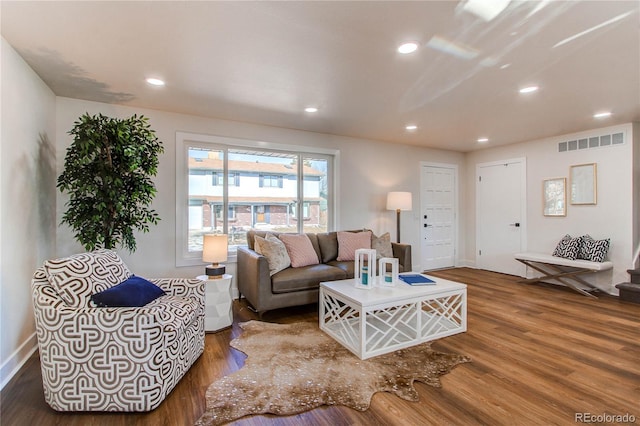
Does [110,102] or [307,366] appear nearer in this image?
[307,366]

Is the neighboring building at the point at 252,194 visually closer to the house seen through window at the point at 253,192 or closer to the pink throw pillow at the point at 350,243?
the house seen through window at the point at 253,192

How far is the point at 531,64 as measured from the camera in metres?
2.46

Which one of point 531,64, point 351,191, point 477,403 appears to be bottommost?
point 477,403

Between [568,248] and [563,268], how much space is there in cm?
37

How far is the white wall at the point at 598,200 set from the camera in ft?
13.6

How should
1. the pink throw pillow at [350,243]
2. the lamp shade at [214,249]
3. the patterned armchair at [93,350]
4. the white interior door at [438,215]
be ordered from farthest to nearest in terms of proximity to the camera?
1. the white interior door at [438,215]
2. the pink throw pillow at [350,243]
3. the lamp shade at [214,249]
4. the patterned armchair at [93,350]

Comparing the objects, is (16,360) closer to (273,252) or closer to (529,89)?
(273,252)

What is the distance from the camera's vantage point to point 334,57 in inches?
93.4

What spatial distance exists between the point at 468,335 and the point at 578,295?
Answer: 2.64 m

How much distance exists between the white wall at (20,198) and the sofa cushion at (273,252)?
1.96 metres

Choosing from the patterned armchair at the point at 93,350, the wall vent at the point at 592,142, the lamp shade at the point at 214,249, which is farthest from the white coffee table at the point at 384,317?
the wall vent at the point at 592,142

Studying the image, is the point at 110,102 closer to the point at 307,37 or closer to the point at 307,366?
the point at 307,37

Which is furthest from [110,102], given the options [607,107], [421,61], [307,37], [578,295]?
[578,295]

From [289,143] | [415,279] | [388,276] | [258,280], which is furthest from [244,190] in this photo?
[415,279]
